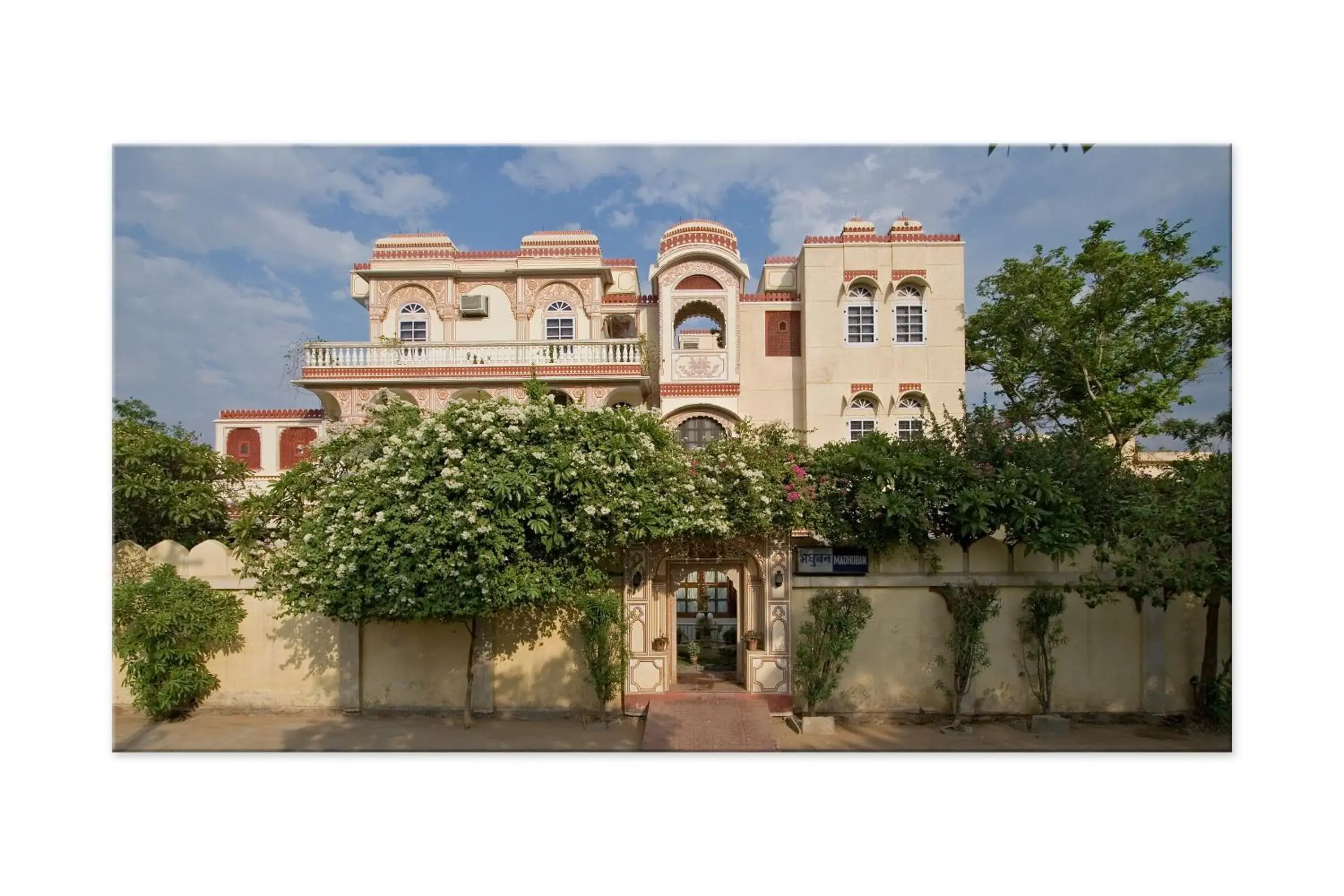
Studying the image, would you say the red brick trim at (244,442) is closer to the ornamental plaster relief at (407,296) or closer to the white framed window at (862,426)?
the ornamental plaster relief at (407,296)

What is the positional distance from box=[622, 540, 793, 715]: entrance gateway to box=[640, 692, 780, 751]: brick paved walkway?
0.49ft

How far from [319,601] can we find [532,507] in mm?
2330

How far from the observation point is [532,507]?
648cm

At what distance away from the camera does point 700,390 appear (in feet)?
→ 44.1

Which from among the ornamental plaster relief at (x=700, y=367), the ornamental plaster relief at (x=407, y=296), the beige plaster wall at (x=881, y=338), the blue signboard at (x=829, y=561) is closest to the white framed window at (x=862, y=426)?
the beige plaster wall at (x=881, y=338)

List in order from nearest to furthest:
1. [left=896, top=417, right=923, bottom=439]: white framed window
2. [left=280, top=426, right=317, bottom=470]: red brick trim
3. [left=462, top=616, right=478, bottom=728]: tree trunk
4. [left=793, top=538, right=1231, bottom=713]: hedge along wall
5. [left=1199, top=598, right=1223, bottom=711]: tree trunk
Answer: [left=1199, top=598, right=1223, bottom=711]: tree trunk, [left=462, top=616, right=478, bottom=728]: tree trunk, [left=793, top=538, right=1231, bottom=713]: hedge along wall, [left=896, top=417, right=923, bottom=439]: white framed window, [left=280, top=426, right=317, bottom=470]: red brick trim

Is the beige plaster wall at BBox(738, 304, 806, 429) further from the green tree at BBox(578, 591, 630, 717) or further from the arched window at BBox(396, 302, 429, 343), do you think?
the green tree at BBox(578, 591, 630, 717)

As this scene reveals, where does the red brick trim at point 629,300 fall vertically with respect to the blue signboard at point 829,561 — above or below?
above

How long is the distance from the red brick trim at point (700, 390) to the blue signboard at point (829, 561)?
20.7 ft

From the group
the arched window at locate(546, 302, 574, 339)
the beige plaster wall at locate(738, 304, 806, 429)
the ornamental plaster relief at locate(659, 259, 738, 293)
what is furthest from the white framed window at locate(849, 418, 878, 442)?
the arched window at locate(546, 302, 574, 339)

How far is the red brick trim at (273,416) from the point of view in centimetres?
1488

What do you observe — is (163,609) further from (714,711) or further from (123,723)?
(714,711)

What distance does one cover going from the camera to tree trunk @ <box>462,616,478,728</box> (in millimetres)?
7246

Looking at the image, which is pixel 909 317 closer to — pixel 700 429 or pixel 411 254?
pixel 700 429
